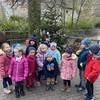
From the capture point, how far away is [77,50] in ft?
27.7

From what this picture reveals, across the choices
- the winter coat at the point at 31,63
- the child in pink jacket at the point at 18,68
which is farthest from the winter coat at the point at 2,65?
the winter coat at the point at 31,63

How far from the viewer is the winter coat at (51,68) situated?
795 cm

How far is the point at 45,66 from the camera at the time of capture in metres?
8.00

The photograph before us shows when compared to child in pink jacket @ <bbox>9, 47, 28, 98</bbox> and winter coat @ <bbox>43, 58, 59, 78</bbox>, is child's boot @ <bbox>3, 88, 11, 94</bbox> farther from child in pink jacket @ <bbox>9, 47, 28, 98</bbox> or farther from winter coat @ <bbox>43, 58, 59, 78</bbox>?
winter coat @ <bbox>43, 58, 59, 78</bbox>

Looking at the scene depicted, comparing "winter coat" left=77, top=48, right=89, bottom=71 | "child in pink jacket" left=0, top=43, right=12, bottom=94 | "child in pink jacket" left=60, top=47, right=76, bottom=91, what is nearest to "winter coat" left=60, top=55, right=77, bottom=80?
"child in pink jacket" left=60, top=47, right=76, bottom=91

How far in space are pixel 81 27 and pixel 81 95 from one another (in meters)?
16.0

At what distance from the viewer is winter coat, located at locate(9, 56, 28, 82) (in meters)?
7.58

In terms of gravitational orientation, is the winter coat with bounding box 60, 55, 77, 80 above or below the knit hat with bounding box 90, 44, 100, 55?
below

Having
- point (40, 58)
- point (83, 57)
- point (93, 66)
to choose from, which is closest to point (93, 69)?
point (93, 66)

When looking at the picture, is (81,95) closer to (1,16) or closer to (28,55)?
(28,55)

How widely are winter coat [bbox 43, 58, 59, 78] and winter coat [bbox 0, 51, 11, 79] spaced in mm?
944

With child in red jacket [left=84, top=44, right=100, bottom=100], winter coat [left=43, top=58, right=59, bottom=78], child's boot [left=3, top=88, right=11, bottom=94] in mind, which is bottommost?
child's boot [left=3, top=88, right=11, bottom=94]

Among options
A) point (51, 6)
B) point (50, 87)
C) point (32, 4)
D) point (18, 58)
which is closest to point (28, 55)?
point (18, 58)

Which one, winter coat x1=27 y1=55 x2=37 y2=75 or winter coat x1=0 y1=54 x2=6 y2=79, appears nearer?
winter coat x1=0 y1=54 x2=6 y2=79
